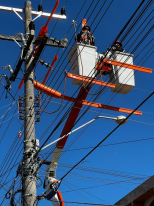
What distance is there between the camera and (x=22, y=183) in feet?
33.3

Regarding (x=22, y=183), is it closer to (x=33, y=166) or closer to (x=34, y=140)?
(x=33, y=166)

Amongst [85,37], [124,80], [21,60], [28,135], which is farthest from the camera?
[85,37]

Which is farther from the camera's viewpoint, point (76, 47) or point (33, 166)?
point (76, 47)

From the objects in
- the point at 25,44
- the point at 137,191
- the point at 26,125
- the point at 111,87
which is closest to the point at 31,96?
the point at 26,125

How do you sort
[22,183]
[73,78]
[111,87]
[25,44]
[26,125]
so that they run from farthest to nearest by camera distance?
[111,87] → [73,78] → [25,44] → [26,125] → [22,183]

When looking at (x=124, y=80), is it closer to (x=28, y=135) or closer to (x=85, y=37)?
(x=85, y=37)

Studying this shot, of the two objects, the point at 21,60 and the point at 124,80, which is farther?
the point at 124,80

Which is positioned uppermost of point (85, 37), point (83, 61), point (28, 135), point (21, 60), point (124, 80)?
point (85, 37)

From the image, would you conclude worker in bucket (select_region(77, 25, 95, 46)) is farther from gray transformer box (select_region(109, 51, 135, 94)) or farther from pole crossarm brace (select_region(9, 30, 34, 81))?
pole crossarm brace (select_region(9, 30, 34, 81))

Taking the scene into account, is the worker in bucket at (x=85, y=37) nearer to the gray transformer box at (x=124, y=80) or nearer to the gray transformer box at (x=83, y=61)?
the gray transformer box at (x=83, y=61)

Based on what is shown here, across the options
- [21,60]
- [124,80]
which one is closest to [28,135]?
[21,60]

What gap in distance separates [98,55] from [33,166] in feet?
20.1

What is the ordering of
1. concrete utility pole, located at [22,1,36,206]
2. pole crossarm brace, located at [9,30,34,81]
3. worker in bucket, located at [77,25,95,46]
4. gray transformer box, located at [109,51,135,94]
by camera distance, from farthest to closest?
worker in bucket, located at [77,25,95,46], gray transformer box, located at [109,51,135,94], pole crossarm brace, located at [9,30,34,81], concrete utility pole, located at [22,1,36,206]

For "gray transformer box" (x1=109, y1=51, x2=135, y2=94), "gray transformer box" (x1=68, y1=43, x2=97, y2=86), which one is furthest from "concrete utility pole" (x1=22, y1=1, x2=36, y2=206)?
"gray transformer box" (x1=109, y1=51, x2=135, y2=94)
